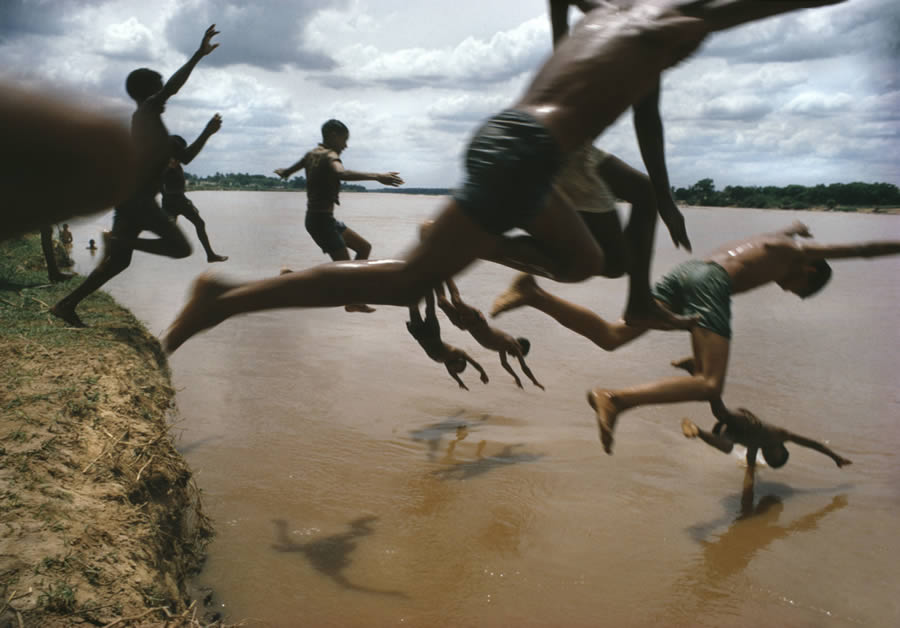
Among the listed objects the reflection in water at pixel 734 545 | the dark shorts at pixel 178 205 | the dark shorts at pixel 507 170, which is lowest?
the reflection in water at pixel 734 545


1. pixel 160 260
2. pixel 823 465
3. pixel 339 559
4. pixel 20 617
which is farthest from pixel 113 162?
pixel 160 260

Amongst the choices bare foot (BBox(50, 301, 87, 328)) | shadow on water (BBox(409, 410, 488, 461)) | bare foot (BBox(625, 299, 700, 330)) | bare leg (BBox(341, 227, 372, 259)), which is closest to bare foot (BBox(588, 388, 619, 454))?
bare foot (BBox(625, 299, 700, 330))

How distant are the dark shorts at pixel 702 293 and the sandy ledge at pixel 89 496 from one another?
3.34 meters

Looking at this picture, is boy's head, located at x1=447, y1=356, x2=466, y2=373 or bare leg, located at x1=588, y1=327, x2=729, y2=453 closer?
bare leg, located at x1=588, y1=327, x2=729, y2=453

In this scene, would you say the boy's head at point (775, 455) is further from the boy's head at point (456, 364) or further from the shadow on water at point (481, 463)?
the boy's head at point (456, 364)

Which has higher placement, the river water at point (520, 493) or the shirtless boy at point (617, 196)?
the shirtless boy at point (617, 196)

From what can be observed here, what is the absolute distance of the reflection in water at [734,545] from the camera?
12.7ft

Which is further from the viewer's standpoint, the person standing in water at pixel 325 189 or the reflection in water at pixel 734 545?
the person standing in water at pixel 325 189

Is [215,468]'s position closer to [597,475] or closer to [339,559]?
[339,559]

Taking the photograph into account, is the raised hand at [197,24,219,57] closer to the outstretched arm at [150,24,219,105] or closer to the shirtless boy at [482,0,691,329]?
the outstretched arm at [150,24,219,105]

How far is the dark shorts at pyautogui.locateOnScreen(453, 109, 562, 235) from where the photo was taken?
8.25ft

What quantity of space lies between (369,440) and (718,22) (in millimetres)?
4043

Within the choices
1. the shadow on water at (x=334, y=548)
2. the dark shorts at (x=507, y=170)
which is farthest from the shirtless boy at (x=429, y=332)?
the dark shorts at (x=507, y=170)

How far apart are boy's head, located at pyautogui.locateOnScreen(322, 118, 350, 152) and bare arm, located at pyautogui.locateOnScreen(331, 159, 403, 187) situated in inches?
16.9
